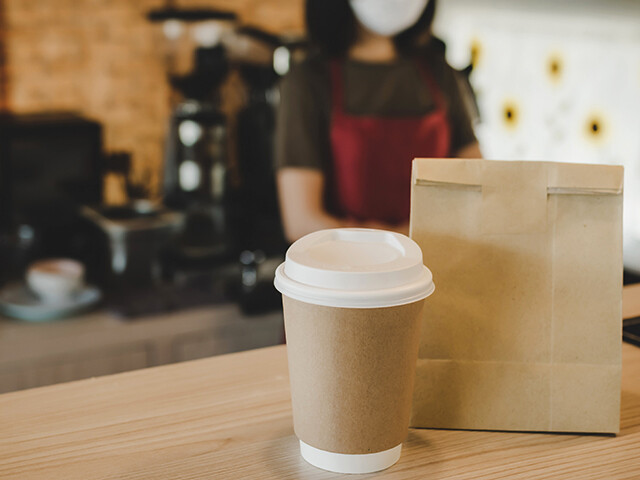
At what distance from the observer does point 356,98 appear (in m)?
1.72

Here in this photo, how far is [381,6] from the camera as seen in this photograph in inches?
61.1

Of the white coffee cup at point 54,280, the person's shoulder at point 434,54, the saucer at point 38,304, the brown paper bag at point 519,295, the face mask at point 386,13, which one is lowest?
the saucer at point 38,304

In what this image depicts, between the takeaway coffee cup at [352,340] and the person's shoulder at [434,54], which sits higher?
the person's shoulder at [434,54]

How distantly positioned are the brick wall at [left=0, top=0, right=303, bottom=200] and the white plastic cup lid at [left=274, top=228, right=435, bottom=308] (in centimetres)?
218

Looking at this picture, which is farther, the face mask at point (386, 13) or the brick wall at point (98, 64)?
the brick wall at point (98, 64)

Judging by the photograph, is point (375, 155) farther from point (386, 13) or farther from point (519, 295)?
point (519, 295)

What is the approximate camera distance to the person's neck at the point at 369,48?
5.71 ft

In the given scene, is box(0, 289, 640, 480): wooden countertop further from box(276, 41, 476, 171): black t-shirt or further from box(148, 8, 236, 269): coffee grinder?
box(148, 8, 236, 269): coffee grinder

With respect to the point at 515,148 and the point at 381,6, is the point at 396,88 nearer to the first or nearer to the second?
the point at 381,6

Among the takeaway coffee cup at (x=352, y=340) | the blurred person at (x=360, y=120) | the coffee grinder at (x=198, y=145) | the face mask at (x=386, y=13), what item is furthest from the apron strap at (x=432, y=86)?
the takeaway coffee cup at (x=352, y=340)

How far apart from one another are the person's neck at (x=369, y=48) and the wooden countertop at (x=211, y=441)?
109 centimetres

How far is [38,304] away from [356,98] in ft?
3.51

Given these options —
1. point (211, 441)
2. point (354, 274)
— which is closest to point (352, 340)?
point (354, 274)

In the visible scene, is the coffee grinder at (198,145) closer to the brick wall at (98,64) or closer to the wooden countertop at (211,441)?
the brick wall at (98,64)
